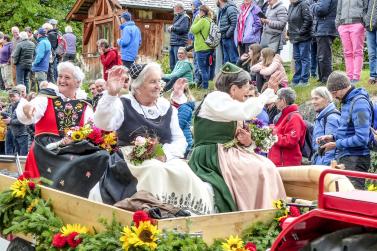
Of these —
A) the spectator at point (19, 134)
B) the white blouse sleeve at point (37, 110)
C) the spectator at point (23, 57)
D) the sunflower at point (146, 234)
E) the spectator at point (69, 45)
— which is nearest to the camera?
the sunflower at point (146, 234)

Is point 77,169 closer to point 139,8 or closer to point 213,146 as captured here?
point 213,146

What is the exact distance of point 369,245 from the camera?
337cm

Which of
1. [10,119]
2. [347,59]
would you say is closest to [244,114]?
[347,59]

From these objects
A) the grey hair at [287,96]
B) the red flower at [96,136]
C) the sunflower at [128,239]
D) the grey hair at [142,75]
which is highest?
the grey hair at [142,75]

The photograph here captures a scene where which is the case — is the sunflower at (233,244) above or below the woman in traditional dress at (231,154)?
below

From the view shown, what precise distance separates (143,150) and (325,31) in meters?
6.68

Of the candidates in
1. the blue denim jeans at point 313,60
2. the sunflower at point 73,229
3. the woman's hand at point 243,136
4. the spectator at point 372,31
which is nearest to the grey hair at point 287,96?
the woman's hand at point 243,136

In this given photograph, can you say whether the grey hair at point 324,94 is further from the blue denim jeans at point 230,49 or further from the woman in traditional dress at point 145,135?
the blue denim jeans at point 230,49

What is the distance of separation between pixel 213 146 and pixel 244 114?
1.35 feet

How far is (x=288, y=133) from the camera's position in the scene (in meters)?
8.56

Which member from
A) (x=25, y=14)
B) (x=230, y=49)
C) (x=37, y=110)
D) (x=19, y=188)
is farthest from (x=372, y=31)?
(x=25, y=14)

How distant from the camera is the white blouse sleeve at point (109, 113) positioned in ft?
21.0

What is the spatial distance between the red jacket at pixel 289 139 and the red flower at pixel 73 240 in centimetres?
362

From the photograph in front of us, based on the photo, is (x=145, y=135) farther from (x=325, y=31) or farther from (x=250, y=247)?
(x=325, y=31)
